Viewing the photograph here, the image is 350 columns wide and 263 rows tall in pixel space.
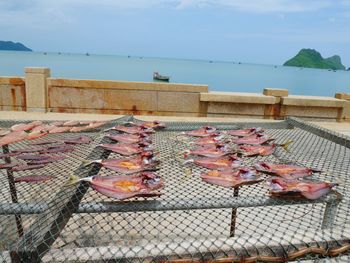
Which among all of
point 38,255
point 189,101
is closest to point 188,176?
point 38,255

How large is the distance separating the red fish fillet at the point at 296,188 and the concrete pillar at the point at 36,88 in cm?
916

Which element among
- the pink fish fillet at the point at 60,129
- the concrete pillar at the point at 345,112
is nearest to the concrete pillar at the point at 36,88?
the pink fish fillet at the point at 60,129

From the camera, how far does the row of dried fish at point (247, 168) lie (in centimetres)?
233

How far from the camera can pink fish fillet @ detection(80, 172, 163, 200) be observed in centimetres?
223

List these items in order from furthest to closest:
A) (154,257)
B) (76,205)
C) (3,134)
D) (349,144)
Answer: (3,134) < (349,144) < (76,205) < (154,257)

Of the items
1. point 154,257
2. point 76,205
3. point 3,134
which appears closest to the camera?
point 154,257

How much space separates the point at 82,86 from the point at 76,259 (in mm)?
8825

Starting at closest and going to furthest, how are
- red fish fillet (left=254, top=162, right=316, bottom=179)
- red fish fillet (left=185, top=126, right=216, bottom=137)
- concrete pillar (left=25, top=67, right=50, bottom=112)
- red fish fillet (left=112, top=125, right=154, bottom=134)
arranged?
red fish fillet (left=254, top=162, right=316, bottom=179) → red fish fillet (left=112, top=125, right=154, bottom=134) → red fish fillet (left=185, top=126, right=216, bottom=137) → concrete pillar (left=25, top=67, right=50, bottom=112)

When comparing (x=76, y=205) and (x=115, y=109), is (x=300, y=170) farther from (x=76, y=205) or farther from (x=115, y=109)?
(x=115, y=109)

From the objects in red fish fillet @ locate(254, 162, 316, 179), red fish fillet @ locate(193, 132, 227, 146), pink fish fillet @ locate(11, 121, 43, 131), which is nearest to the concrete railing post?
red fish fillet @ locate(193, 132, 227, 146)

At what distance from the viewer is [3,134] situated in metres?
3.93

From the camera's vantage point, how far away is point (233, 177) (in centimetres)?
261

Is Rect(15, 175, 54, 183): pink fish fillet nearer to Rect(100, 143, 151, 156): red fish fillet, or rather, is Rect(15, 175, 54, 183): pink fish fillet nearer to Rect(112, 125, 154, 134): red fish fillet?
Rect(100, 143, 151, 156): red fish fillet

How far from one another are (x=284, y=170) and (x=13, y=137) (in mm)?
3251
